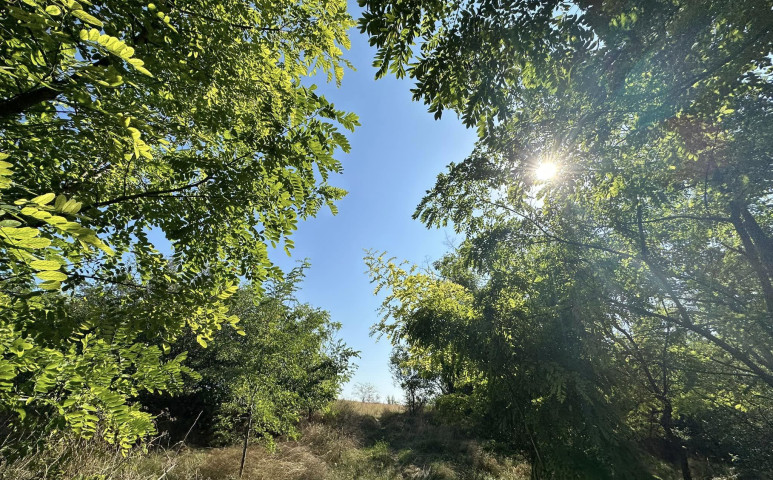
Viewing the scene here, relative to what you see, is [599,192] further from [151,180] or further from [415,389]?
[415,389]

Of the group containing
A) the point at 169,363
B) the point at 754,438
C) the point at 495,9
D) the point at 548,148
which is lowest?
the point at 754,438

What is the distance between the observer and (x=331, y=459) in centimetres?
931

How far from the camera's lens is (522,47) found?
208 cm

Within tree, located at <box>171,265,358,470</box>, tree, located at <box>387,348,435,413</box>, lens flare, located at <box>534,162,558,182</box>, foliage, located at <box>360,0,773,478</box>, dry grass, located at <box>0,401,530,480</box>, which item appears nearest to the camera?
foliage, located at <box>360,0,773,478</box>

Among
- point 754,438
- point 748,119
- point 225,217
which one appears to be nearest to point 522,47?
point 225,217

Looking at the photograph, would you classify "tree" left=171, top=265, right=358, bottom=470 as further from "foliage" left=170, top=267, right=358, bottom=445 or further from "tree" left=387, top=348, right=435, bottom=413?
"tree" left=387, top=348, right=435, bottom=413

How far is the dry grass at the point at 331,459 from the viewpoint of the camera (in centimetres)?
275

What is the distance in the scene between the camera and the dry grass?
2.75m

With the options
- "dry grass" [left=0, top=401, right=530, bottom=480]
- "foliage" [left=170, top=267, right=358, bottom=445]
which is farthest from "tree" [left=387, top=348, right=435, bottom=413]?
"foliage" [left=170, top=267, right=358, bottom=445]

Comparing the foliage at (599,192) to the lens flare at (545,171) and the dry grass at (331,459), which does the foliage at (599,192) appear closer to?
the lens flare at (545,171)

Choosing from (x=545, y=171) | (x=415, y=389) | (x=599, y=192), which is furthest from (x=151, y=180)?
(x=415, y=389)

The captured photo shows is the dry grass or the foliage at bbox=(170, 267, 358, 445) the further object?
the foliage at bbox=(170, 267, 358, 445)

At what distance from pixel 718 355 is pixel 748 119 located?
5888 mm

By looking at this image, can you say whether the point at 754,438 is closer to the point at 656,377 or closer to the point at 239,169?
the point at 656,377
